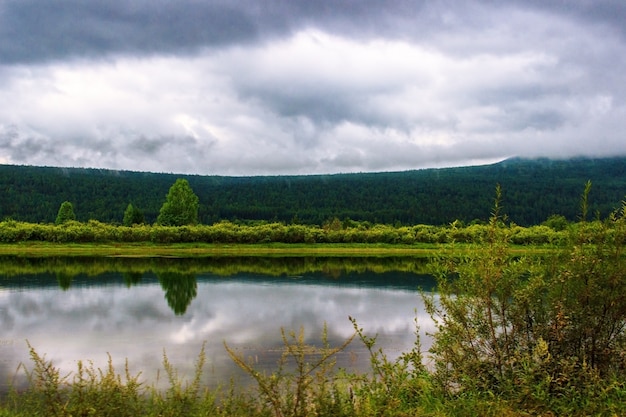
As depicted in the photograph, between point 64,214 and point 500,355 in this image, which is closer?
point 500,355

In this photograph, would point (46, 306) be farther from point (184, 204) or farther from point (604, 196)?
point (604, 196)

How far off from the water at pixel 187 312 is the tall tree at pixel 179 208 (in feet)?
112

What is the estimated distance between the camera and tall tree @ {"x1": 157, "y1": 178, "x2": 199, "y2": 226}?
8462 cm

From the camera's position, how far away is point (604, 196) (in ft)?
468

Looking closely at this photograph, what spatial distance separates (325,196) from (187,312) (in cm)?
14269

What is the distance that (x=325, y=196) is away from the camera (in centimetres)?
16900

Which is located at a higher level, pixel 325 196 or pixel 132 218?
pixel 325 196

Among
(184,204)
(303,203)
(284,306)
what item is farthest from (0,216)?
(284,306)

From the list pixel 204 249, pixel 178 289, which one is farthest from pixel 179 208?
pixel 178 289

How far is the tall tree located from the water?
34.1 metres

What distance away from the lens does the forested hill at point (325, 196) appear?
136 m

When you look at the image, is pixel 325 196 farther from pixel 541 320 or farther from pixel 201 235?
pixel 541 320

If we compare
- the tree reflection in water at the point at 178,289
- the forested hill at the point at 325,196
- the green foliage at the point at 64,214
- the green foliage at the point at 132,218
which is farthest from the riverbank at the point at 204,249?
the forested hill at the point at 325,196

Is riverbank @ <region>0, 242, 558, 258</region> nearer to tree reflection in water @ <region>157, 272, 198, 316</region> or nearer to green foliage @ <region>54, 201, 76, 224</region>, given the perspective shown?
green foliage @ <region>54, 201, 76, 224</region>
